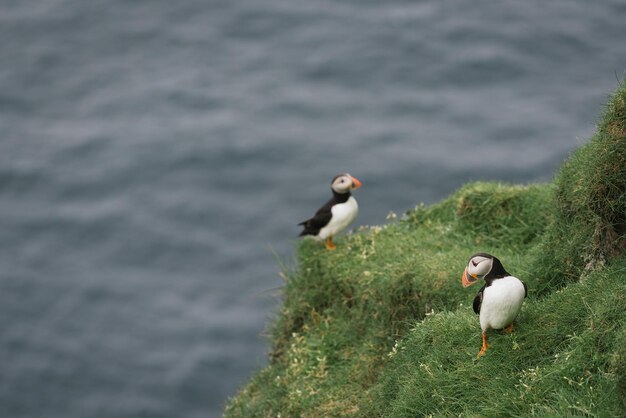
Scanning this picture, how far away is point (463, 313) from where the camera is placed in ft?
27.9

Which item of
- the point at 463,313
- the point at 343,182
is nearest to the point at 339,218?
the point at 343,182

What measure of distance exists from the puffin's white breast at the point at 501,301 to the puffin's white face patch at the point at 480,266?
0.11 metres

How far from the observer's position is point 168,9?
2880 centimetres

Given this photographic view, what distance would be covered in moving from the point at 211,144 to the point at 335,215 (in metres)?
13.8

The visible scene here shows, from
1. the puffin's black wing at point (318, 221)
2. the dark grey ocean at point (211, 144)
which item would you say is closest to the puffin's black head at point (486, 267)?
the puffin's black wing at point (318, 221)

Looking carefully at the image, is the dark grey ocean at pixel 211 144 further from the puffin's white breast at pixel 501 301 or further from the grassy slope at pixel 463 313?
the puffin's white breast at pixel 501 301

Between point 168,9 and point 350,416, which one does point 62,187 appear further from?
point 350,416

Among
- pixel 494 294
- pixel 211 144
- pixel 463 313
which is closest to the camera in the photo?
pixel 494 294

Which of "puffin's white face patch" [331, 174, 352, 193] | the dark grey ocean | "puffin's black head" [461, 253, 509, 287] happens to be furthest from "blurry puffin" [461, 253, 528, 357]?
the dark grey ocean

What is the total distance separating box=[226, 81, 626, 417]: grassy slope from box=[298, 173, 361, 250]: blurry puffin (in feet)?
0.73

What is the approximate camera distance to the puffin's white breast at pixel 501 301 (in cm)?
729

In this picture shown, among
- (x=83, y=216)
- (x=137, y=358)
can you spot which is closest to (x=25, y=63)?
(x=83, y=216)

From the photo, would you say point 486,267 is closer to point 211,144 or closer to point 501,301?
point 501,301

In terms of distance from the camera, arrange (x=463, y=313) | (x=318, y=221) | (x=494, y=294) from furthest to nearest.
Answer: (x=318, y=221) → (x=463, y=313) → (x=494, y=294)
